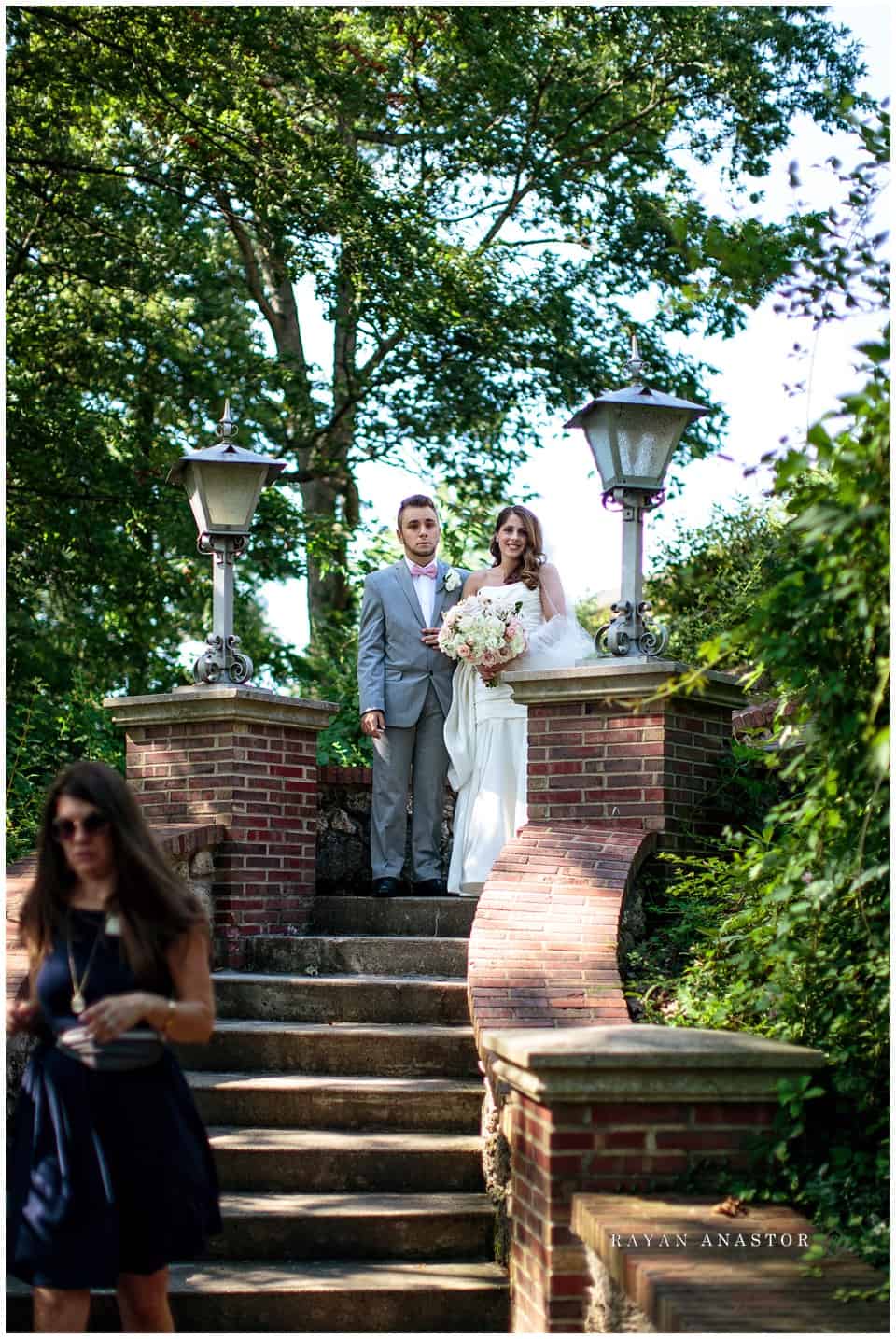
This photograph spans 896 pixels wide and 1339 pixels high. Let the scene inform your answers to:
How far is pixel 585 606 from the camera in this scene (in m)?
19.2

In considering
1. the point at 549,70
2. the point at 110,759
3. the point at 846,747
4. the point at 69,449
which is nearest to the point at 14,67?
the point at 69,449

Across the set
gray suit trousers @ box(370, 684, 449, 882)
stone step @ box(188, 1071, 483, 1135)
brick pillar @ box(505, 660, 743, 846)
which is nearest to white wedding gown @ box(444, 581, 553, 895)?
gray suit trousers @ box(370, 684, 449, 882)

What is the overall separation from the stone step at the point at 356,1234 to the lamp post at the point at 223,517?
11.2 feet

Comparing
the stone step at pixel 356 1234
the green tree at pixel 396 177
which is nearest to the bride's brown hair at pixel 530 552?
the stone step at pixel 356 1234

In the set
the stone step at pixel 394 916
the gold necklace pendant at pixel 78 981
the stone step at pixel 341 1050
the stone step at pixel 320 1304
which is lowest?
the stone step at pixel 320 1304

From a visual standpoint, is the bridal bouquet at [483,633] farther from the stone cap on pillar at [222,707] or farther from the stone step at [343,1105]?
the stone step at [343,1105]

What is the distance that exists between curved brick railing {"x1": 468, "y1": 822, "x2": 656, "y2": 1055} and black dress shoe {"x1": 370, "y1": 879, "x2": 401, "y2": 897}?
Answer: 1539 millimetres

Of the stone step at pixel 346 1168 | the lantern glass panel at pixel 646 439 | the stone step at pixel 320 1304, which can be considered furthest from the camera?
the lantern glass panel at pixel 646 439

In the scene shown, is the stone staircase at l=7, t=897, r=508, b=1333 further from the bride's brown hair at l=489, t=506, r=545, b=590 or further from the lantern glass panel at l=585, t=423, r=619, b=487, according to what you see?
the lantern glass panel at l=585, t=423, r=619, b=487

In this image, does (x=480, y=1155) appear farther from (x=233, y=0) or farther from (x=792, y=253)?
(x=233, y=0)

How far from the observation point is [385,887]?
27.0ft

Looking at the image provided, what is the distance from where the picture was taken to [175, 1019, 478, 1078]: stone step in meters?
6.27

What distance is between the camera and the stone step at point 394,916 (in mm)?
7691

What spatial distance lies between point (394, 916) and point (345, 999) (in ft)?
3.88
